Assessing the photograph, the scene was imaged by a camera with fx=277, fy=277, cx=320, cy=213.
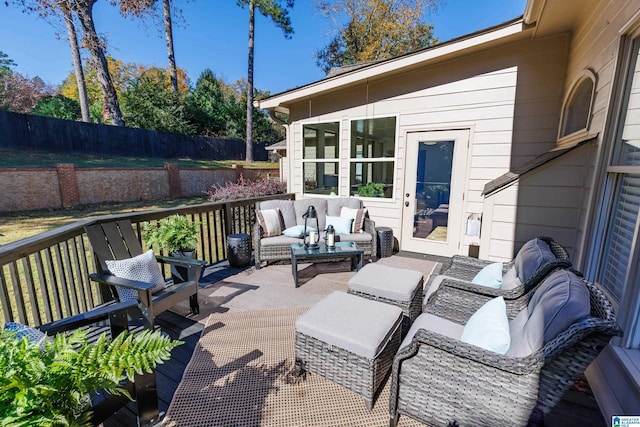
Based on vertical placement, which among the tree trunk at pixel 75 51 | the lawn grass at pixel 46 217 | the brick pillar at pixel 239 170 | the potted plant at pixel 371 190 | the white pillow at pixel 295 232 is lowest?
the lawn grass at pixel 46 217

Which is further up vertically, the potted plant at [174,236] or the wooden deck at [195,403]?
the potted plant at [174,236]

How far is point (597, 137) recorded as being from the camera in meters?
2.27

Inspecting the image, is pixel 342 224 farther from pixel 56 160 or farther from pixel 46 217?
pixel 56 160

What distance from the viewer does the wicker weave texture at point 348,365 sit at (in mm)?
1689

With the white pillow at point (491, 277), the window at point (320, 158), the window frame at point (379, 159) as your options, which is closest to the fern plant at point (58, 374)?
the white pillow at point (491, 277)

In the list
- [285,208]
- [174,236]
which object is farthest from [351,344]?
[285,208]

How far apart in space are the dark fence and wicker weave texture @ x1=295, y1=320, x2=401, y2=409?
14576 mm

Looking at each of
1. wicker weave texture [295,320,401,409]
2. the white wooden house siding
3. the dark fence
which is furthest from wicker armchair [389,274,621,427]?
the dark fence

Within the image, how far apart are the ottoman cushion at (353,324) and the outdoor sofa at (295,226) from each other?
213 cm

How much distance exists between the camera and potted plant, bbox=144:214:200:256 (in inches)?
126

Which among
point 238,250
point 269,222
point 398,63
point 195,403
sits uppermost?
point 398,63

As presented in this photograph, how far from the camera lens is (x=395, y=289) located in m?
2.36

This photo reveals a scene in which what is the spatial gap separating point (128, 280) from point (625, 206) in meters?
3.74

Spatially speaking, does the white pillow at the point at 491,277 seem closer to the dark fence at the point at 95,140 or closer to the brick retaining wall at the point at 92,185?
the brick retaining wall at the point at 92,185
